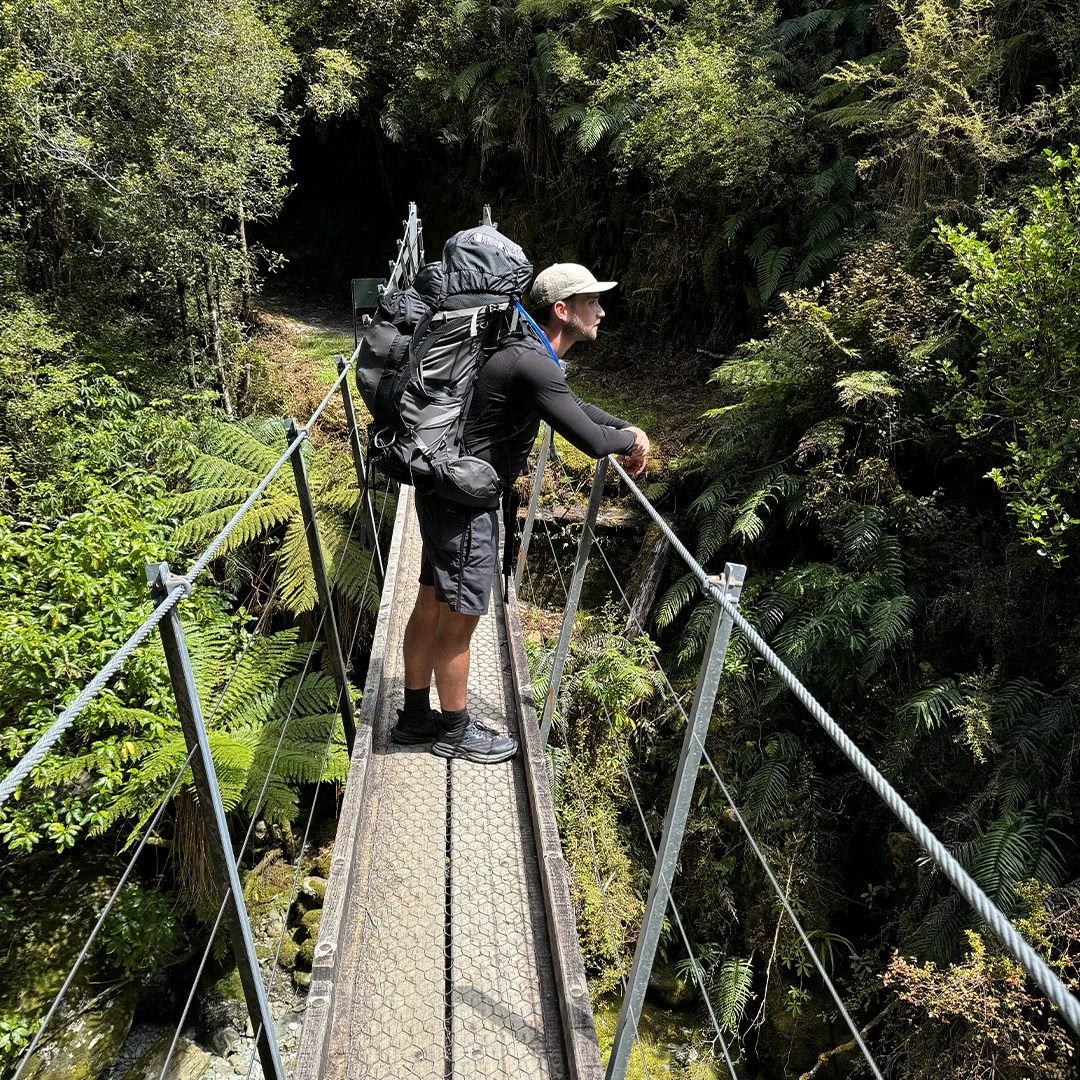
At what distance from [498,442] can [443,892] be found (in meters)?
1.47

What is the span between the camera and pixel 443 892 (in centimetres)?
248

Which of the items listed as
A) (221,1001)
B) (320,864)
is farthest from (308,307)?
(221,1001)

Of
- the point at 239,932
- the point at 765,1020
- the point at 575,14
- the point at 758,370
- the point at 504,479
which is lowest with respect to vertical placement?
the point at 765,1020

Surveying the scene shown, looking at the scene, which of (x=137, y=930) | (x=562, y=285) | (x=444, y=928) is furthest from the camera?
(x=137, y=930)

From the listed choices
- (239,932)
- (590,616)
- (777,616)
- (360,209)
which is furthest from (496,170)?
(239,932)

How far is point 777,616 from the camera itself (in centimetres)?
523

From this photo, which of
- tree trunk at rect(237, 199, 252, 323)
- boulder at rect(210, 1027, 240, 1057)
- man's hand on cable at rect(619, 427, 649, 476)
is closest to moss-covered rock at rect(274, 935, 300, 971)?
boulder at rect(210, 1027, 240, 1057)

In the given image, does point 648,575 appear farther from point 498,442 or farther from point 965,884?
point 965,884

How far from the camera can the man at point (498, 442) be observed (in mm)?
2496

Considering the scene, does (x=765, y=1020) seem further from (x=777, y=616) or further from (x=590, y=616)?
(x=590, y=616)

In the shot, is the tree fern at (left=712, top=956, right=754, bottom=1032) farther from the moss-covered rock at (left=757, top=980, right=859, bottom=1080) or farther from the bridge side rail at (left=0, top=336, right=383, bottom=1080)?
the bridge side rail at (left=0, top=336, right=383, bottom=1080)

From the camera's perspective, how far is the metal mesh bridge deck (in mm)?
2010

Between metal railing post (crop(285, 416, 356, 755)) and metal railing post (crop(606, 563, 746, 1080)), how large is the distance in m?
1.45

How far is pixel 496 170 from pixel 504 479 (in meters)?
9.12
